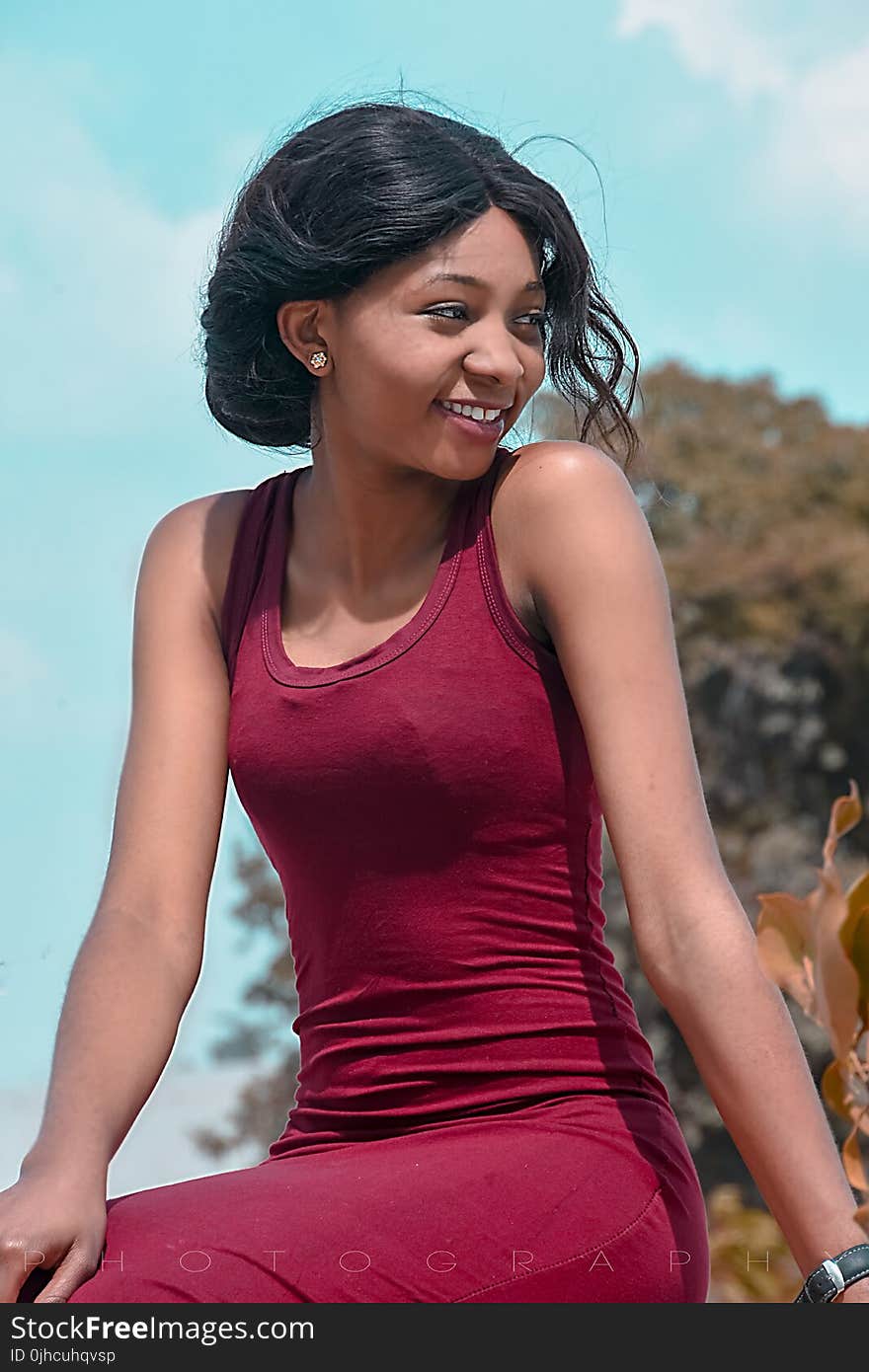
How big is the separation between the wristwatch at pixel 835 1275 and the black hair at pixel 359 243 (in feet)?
3.68

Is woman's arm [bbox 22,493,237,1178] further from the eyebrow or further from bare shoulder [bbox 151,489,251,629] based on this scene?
the eyebrow

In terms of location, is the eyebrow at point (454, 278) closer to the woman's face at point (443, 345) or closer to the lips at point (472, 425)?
the woman's face at point (443, 345)

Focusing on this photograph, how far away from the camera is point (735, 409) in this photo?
53.4 feet

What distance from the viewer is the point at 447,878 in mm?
1830

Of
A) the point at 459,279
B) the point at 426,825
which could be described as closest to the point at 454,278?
the point at 459,279

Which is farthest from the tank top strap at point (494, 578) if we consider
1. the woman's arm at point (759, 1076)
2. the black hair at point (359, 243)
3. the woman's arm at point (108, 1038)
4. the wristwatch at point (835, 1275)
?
the wristwatch at point (835, 1275)

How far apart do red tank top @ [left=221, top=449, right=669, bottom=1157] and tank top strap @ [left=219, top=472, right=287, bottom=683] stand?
0.75 feet

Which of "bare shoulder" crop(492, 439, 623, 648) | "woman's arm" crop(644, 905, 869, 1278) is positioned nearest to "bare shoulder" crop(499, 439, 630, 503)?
"bare shoulder" crop(492, 439, 623, 648)

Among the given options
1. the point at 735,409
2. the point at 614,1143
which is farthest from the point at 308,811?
the point at 735,409

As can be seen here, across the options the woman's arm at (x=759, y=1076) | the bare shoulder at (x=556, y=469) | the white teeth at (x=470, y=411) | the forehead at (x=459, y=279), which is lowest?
the woman's arm at (x=759, y=1076)

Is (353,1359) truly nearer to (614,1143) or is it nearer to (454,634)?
(614,1143)

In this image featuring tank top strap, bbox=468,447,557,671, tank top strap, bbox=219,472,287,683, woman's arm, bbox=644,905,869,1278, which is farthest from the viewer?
tank top strap, bbox=219,472,287,683

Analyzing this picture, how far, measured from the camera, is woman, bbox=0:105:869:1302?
161 centimetres

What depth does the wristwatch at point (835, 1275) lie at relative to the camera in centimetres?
140
